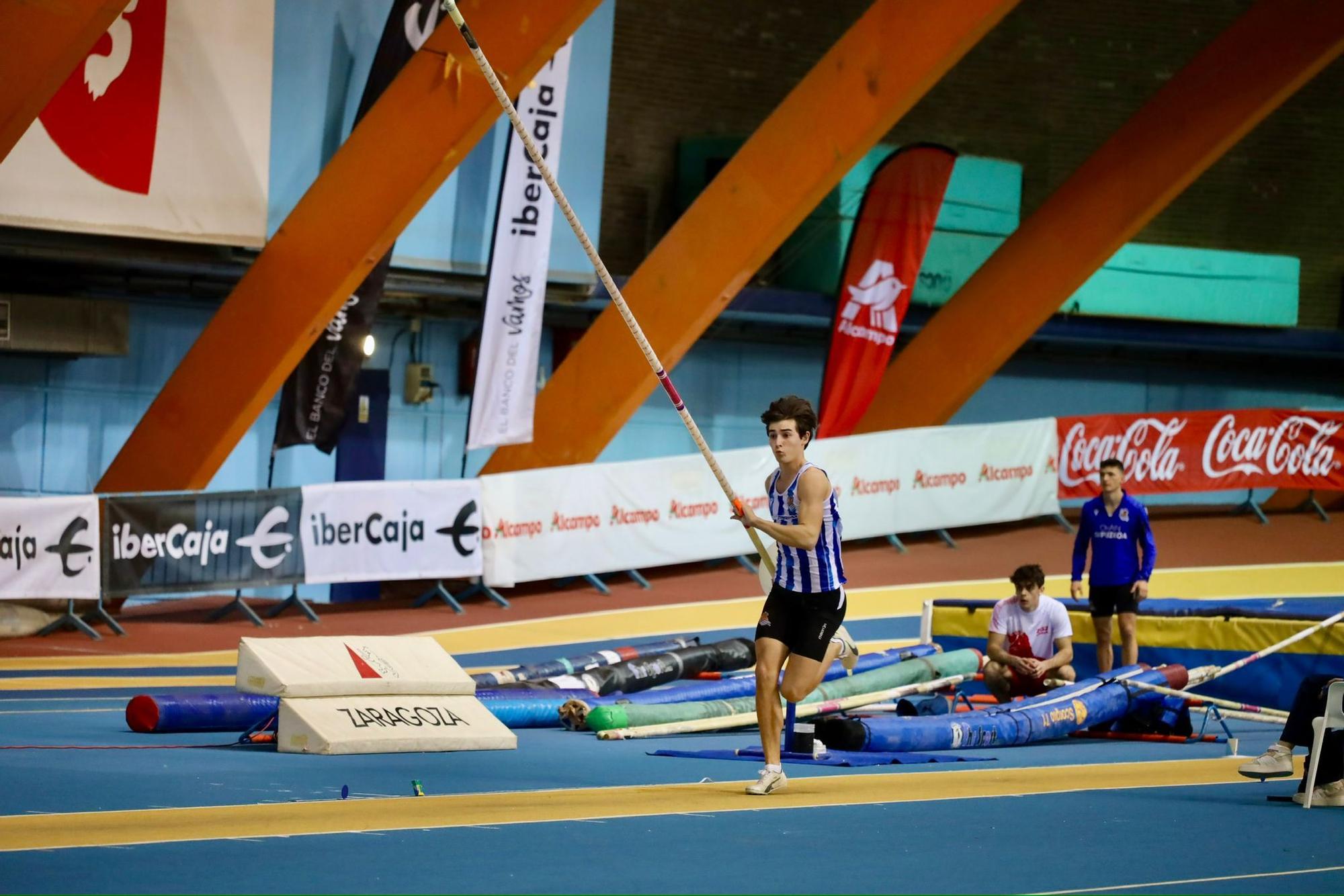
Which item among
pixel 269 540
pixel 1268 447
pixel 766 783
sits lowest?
pixel 766 783

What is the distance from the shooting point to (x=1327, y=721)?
8.73 m

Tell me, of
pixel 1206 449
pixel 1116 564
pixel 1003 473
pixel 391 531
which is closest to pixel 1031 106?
pixel 1206 449

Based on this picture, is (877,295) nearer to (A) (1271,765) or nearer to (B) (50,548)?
(B) (50,548)

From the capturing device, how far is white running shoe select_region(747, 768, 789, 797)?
28.2 ft

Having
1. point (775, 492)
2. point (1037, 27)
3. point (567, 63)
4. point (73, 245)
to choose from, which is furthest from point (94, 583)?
point (1037, 27)

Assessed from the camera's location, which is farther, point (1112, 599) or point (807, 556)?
point (1112, 599)

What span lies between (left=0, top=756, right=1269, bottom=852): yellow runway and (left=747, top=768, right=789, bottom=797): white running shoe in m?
0.05

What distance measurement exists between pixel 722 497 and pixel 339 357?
5.03 meters

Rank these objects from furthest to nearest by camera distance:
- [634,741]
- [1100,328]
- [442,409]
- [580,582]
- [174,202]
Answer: [1100,328]
[442,409]
[580,582]
[174,202]
[634,741]

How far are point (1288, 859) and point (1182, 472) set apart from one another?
18.0m

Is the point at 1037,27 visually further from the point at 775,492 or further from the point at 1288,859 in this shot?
the point at 1288,859

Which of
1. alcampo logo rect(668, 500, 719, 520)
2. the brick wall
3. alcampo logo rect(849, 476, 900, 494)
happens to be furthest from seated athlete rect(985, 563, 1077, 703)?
the brick wall

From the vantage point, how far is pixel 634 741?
11328 mm

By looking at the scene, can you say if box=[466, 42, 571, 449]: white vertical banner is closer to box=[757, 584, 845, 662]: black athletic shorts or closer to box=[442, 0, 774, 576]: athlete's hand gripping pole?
box=[442, 0, 774, 576]: athlete's hand gripping pole
